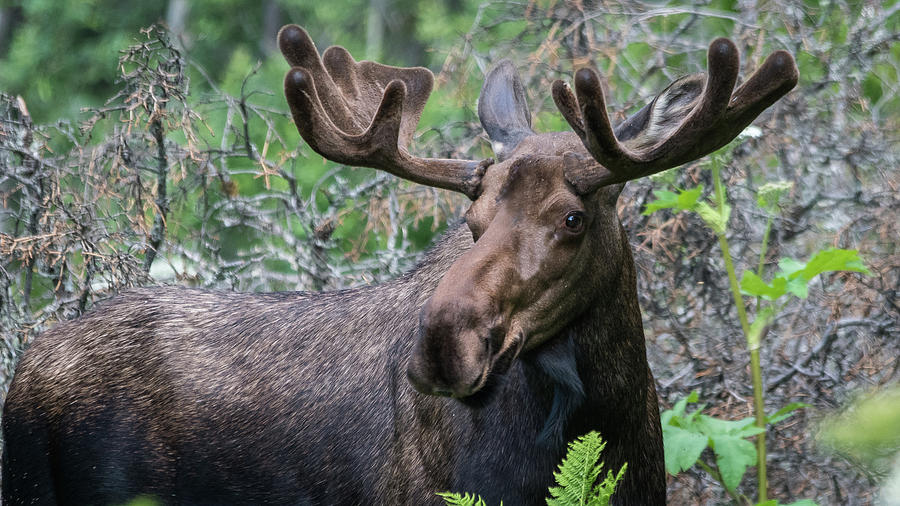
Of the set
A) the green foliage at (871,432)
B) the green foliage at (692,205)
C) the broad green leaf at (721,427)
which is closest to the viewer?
the green foliage at (871,432)

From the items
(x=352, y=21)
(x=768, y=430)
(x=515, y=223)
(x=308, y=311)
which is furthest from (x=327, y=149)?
(x=352, y=21)

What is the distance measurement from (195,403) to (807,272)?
2800 mm

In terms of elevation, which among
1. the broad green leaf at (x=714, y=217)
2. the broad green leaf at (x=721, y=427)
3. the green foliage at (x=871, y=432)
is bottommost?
the broad green leaf at (x=721, y=427)

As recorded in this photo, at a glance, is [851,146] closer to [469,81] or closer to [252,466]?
[469,81]

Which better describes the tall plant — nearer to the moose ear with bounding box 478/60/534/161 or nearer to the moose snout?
the moose ear with bounding box 478/60/534/161

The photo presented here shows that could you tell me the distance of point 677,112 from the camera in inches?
143

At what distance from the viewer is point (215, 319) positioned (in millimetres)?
5070

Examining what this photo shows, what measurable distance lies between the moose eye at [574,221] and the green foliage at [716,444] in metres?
1.29

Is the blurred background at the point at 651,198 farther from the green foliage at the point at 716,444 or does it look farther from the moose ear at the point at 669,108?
the moose ear at the point at 669,108

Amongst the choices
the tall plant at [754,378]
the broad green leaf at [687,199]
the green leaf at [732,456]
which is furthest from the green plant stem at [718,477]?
the broad green leaf at [687,199]

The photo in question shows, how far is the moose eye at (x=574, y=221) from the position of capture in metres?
3.49

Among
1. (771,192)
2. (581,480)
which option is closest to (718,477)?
(771,192)

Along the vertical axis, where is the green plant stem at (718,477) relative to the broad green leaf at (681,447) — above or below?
below

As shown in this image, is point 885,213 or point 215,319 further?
point 885,213
